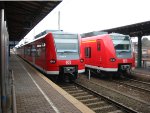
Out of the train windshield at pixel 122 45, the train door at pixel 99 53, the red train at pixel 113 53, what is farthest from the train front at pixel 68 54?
the train windshield at pixel 122 45

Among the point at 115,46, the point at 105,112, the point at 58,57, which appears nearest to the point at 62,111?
the point at 105,112

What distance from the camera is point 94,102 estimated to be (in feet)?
35.0

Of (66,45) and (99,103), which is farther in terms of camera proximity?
(66,45)

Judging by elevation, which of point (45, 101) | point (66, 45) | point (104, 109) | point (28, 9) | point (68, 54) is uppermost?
point (28, 9)

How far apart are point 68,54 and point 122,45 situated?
4.25m

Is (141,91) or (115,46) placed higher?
(115,46)

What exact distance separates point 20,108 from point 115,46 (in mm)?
10409

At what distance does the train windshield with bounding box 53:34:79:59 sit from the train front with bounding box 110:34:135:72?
282cm

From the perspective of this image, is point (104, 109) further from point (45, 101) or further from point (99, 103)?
point (45, 101)

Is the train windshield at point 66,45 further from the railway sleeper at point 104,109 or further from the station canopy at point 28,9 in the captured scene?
the railway sleeper at point 104,109

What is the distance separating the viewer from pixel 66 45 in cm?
1514

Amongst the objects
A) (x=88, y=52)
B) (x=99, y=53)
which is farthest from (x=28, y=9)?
(x=88, y=52)

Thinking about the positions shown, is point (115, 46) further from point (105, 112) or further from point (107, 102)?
point (105, 112)

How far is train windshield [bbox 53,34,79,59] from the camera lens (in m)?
14.9
